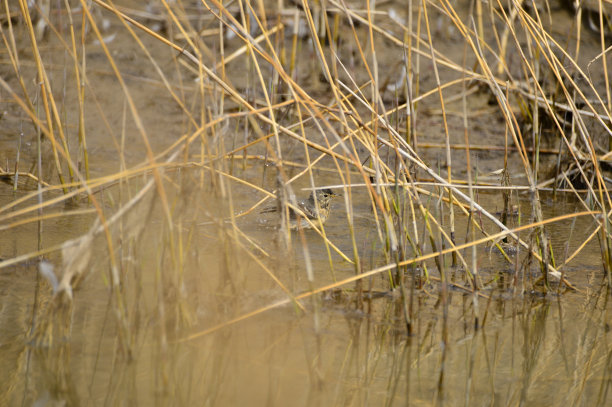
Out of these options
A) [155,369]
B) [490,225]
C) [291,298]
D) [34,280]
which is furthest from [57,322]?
[490,225]

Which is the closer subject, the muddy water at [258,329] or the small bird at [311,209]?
the muddy water at [258,329]

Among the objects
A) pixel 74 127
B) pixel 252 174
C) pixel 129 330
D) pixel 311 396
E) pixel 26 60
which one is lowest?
pixel 311 396

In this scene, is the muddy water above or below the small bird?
below

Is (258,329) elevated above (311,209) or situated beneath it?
situated beneath

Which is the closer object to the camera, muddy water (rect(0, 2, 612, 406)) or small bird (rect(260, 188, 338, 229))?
muddy water (rect(0, 2, 612, 406))

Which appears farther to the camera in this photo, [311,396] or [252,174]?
[252,174]

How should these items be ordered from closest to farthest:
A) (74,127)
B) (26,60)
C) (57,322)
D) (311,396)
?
(311,396) < (57,322) < (74,127) < (26,60)

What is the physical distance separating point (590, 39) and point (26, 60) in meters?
5.43

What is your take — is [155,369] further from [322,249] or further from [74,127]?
[74,127]

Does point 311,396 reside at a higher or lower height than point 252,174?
lower

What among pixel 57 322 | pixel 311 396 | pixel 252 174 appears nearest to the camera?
pixel 311 396

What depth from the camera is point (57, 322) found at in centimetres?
282

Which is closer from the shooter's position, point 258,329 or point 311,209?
point 258,329

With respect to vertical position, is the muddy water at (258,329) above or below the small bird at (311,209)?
below
